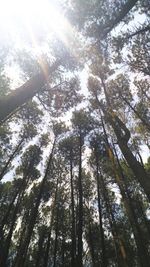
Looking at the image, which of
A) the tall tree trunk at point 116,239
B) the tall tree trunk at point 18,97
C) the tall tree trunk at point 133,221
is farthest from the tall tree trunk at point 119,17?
the tall tree trunk at point 116,239

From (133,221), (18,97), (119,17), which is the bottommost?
(18,97)

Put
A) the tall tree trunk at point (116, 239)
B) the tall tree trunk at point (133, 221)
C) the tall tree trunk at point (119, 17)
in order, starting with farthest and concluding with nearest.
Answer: the tall tree trunk at point (116, 239) → the tall tree trunk at point (133, 221) → the tall tree trunk at point (119, 17)

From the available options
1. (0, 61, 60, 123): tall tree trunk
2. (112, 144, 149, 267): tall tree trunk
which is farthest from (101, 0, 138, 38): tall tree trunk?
(112, 144, 149, 267): tall tree trunk

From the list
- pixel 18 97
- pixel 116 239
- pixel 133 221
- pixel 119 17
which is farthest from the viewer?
pixel 116 239

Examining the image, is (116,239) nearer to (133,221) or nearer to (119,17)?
(133,221)

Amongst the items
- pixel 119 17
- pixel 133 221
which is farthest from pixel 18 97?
pixel 133 221

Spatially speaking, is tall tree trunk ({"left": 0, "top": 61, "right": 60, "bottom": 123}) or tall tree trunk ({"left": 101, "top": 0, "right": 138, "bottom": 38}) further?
tall tree trunk ({"left": 101, "top": 0, "right": 138, "bottom": 38})

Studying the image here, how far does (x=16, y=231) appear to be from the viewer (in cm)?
3366

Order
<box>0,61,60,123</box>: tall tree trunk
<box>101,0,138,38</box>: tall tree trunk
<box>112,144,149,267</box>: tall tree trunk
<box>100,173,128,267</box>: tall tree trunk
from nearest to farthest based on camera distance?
1. <box>0,61,60,123</box>: tall tree trunk
2. <box>101,0,138,38</box>: tall tree trunk
3. <box>112,144,149,267</box>: tall tree trunk
4. <box>100,173,128,267</box>: tall tree trunk

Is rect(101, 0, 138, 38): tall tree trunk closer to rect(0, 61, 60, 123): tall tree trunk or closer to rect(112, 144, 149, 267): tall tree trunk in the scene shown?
rect(0, 61, 60, 123): tall tree trunk

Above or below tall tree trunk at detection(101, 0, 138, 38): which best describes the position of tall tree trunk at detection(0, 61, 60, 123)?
below

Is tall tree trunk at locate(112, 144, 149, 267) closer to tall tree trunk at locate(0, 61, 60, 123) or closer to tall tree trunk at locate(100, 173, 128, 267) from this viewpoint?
tall tree trunk at locate(100, 173, 128, 267)

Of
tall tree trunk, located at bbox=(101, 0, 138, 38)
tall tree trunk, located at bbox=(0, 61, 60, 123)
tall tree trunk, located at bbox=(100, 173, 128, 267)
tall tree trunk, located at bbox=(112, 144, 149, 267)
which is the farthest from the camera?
tall tree trunk, located at bbox=(100, 173, 128, 267)

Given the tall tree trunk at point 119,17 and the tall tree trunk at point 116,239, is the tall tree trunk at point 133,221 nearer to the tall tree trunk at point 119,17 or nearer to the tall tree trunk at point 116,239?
the tall tree trunk at point 116,239
